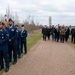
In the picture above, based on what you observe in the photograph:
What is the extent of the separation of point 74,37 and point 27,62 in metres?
17.6

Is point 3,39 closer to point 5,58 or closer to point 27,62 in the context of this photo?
point 5,58

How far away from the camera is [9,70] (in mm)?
13008

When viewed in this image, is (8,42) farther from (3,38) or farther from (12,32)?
(3,38)

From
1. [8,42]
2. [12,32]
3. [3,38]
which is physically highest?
[12,32]

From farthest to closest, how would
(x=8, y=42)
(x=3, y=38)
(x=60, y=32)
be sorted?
1. (x=60, y=32)
2. (x=8, y=42)
3. (x=3, y=38)

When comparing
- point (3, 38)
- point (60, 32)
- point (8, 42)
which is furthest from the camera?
point (60, 32)

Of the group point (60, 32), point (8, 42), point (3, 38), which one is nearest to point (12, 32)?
point (8, 42)

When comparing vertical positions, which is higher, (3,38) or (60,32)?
(3,38)

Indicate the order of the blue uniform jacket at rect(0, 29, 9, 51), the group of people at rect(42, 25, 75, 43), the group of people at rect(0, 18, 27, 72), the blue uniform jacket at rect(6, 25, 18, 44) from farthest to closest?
the group of people at rect(42, 25, 75, 43), the blue uniform jacket at rect(6, 25, 18, 44), the group of people at rect(0, 18, 27, 72), the blue uniform jacket at rect(0, 29, 9, 51)

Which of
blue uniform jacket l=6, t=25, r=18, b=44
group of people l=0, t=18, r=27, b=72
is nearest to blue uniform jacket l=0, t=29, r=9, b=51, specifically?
group of people l=0, t=18, r=27, b=72

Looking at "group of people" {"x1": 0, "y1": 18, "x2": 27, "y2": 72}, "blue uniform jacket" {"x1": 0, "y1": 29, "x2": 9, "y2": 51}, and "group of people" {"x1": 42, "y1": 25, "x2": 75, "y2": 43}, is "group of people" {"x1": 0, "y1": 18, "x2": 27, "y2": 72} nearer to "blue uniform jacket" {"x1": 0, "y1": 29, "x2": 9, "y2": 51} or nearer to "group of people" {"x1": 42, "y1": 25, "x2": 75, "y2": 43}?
"blue uniform jacket" {"x1": 0, "y1": 29, "x2": 9, "y2": 51}

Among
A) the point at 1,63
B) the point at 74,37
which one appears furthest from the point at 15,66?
the point at 74,37

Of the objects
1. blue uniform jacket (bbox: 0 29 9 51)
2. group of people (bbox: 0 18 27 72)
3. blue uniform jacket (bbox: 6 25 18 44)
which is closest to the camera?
blue uniform jacket (bbox: 0 29 9 51)

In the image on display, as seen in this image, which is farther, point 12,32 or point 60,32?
point 60,32
